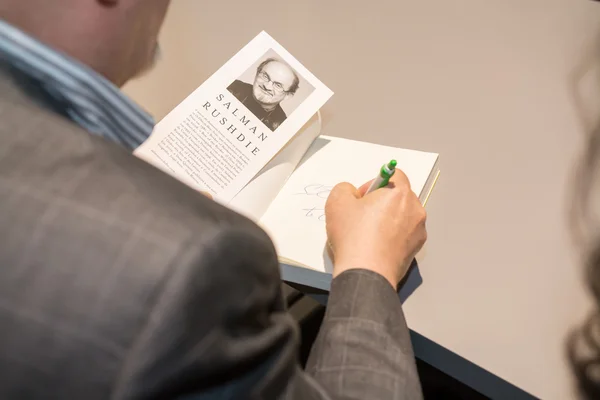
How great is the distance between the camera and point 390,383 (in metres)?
0.48

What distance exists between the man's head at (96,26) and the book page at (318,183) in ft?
0.82

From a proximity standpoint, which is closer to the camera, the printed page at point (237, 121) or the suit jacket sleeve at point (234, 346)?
the suit jacket sleeve at point (234, 346)

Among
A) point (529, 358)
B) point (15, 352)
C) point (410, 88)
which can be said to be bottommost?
point (15, 352)

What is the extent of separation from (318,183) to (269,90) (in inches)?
5.8

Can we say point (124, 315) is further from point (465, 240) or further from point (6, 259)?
point (465, 240)

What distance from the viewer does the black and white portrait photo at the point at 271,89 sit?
0.74 m

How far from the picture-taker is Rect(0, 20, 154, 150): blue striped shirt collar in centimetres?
41

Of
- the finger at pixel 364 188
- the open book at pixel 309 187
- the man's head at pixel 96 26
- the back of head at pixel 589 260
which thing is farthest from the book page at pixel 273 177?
Answer: the back of head at pixel 589 260

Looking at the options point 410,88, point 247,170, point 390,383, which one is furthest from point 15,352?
point 410,88

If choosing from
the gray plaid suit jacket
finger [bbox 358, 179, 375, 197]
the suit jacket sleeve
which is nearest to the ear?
the gray plaid suit jacket

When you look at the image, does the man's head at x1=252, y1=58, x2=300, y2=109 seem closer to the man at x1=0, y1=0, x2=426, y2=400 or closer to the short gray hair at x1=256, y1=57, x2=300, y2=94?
the short gray hair at x1=256, y1=57, x2=300, y2=94

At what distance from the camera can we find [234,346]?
340mm

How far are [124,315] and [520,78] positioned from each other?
26.6 inches
